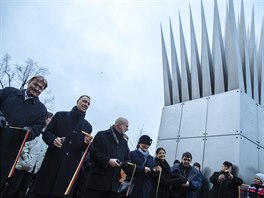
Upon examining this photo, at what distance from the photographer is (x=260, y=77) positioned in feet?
27.3

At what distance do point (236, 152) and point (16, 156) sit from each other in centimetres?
474

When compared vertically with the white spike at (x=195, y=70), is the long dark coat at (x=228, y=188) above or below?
below

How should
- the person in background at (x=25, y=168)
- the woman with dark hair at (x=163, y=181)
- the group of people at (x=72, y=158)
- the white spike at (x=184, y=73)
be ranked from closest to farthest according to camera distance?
the group of people at (x=72, y=158), the person in background at (x=25, y=168), the woman with dark hair at (x=163, y=181), the white spike at (x=184, y=73)

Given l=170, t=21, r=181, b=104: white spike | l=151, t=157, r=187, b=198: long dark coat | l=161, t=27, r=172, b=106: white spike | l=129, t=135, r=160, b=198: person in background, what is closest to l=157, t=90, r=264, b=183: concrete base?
l=170, t=21, r=181, b=104: white spike

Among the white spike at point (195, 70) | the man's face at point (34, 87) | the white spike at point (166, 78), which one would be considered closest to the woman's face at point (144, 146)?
the man's face at point (34, 87)

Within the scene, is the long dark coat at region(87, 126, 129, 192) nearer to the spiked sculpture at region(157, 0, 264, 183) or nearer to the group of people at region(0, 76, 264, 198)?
the group of people at region(0, 76, 264, 198)

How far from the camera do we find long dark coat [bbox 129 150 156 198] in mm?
4203

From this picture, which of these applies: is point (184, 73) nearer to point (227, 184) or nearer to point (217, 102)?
point (217, 102)

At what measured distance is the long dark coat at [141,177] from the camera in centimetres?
420

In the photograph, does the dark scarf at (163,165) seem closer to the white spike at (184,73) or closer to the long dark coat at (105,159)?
the long dark coat at (105,159)

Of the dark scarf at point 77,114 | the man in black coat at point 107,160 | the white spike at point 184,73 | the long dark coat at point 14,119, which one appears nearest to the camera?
the long dark coat at point 14,119

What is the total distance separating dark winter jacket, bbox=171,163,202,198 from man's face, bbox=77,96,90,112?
2.43 metres

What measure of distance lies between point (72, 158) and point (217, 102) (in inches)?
187

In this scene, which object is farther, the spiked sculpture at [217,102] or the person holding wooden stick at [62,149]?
the spiked sculpture at [217,102]
